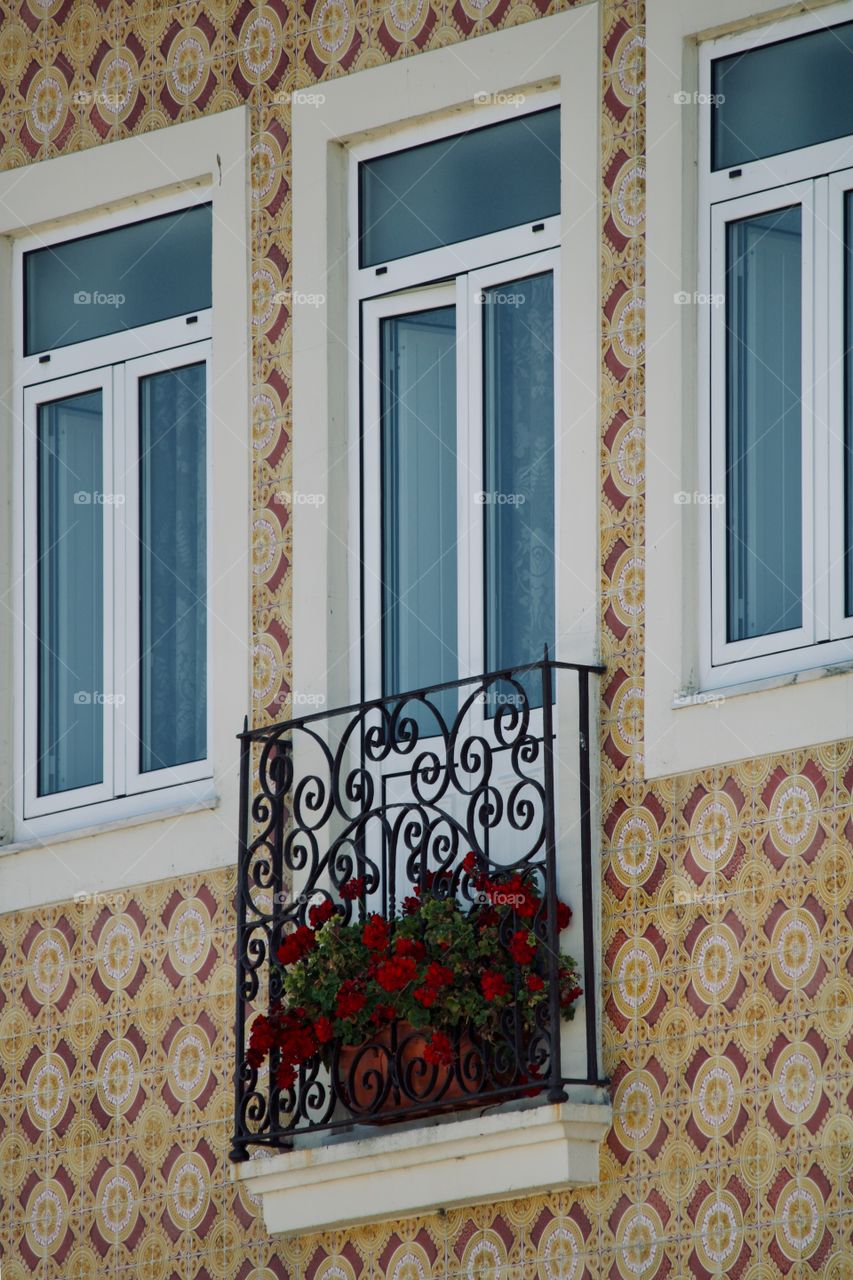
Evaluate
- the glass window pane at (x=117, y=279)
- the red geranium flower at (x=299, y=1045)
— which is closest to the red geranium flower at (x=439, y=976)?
the red geranium flower at (x=299, y=1045)

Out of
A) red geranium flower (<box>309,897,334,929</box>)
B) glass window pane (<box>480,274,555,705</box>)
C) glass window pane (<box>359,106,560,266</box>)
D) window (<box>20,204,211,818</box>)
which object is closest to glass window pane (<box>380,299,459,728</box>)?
glass window pane (<box>480,274,555,705</box>)

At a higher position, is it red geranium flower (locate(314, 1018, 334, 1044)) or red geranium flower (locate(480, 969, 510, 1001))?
red geranium flower (locate(480, 969, 510, 1001))

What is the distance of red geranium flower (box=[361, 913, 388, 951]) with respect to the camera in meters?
12.1

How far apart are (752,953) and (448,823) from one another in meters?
1.36

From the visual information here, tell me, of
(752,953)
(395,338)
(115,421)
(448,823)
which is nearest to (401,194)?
(395,338)

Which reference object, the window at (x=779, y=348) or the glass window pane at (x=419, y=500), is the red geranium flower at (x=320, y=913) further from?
the window at (x=779, y=348)

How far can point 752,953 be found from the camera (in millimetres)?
11461

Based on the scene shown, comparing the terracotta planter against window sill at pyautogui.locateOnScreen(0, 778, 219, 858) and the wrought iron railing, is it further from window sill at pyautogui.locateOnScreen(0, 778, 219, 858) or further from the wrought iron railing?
window sill at pyautogui.locateOnScreen(0, 778, 219, 858)

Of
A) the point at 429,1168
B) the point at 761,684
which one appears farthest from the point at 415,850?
the point at 761,684

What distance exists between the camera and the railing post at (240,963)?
1246 centimetres

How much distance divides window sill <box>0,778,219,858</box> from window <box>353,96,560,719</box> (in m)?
0.83

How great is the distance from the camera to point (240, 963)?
12656 millimetres

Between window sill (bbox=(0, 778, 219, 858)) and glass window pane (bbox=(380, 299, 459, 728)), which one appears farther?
window sill (bbox=(0, 778, 219, 858))

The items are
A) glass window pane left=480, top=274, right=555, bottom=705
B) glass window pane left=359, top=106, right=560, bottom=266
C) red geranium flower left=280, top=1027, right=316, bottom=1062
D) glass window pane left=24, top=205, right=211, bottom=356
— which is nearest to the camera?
red geranium flower left=280, top=1027, right=316, bottom=1062
